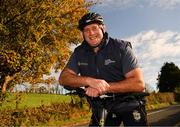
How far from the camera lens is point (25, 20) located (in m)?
25.2

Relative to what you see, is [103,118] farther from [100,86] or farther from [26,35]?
[26,35]

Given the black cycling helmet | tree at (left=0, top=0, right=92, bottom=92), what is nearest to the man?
the black cycling helmet

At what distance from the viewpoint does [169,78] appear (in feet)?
480

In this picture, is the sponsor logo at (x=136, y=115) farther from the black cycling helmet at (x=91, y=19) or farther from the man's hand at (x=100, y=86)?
the black cycling helmet at (x=91, y=19)

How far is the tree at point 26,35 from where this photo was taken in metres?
24.4

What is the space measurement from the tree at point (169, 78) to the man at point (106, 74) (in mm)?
141614

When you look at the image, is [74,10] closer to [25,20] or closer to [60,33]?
[60,33]

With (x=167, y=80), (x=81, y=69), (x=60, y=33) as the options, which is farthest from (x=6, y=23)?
(x=167, y=80)

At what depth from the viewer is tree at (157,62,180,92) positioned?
476 ft

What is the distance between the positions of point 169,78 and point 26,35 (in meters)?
126

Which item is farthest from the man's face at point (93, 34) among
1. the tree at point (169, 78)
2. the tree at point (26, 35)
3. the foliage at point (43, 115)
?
the tree at point (169, 78)

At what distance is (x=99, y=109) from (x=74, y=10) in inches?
1015

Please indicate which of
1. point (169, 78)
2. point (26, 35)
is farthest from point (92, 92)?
point (169, 78)

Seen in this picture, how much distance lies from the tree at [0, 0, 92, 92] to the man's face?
19.9 meters
